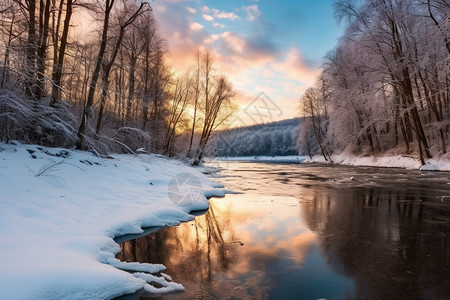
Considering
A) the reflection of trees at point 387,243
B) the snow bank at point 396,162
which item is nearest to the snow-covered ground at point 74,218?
the reflection of trees at point 387,243

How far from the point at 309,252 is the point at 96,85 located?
8.65 meters

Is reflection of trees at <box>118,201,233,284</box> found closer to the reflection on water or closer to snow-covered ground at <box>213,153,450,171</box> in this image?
the reflection on water

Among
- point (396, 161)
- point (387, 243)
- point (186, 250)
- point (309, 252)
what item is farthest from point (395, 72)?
point (186, 250)

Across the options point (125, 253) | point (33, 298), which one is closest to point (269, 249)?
point (125, 253)

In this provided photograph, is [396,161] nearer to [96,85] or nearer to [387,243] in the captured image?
[387,243]

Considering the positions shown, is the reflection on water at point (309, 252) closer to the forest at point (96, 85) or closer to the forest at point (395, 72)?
the forest at point (96, 85)

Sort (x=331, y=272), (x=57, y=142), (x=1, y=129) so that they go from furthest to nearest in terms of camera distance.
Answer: (x=57, y=142), (x=1, y=129), (x=331, y=272)

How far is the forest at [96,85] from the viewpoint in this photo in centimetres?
810

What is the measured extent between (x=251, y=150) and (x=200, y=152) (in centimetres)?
9312

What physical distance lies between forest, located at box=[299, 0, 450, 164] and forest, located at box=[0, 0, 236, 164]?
42.3ft

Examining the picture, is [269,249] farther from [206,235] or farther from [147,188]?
[147,188]

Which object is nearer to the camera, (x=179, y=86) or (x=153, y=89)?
(x=153, y=89)

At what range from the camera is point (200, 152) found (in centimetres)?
2891

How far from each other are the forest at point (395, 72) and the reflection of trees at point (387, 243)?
6.26m
